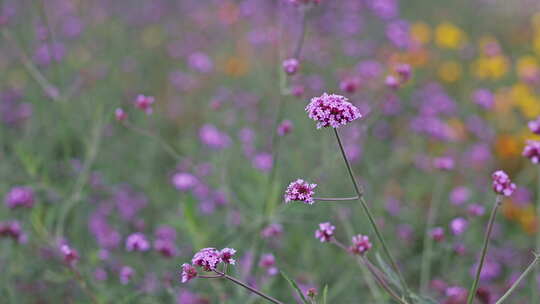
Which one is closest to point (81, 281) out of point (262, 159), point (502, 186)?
point (502, 186)

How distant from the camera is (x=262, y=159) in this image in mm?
3734

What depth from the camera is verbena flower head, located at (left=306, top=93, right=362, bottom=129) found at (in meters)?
1.46

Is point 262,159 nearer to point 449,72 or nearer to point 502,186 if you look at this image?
point 502,186

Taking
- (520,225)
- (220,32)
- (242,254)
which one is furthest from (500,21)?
(242,254)

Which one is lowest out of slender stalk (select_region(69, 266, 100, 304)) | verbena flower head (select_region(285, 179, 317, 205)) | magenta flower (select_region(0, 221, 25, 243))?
verbena flower head (select_region(285, 179, 317, 205))

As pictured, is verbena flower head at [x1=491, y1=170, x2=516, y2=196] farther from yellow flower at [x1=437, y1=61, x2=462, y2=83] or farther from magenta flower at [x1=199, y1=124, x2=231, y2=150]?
yellow flower at [x1=437, y1=61, x2=462, y2=83]

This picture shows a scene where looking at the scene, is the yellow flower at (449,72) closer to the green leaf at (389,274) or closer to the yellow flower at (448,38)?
the yellow flower at (448,38)

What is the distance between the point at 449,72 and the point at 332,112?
14.3ft

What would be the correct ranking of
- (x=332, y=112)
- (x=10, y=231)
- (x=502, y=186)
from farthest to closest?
(x=10, y=231), (x=502, y=186), (x=332, y=112)

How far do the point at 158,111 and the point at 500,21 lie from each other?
530cm

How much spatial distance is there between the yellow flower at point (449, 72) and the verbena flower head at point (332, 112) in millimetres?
4248

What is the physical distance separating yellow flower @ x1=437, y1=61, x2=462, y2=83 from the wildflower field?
0.02m

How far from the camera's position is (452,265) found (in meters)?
3.29

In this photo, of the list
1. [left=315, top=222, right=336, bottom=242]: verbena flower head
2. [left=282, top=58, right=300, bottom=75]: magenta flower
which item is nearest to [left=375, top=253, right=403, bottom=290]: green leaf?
[left=315, top=222, right=336, bottom=242]: verbena flower head
